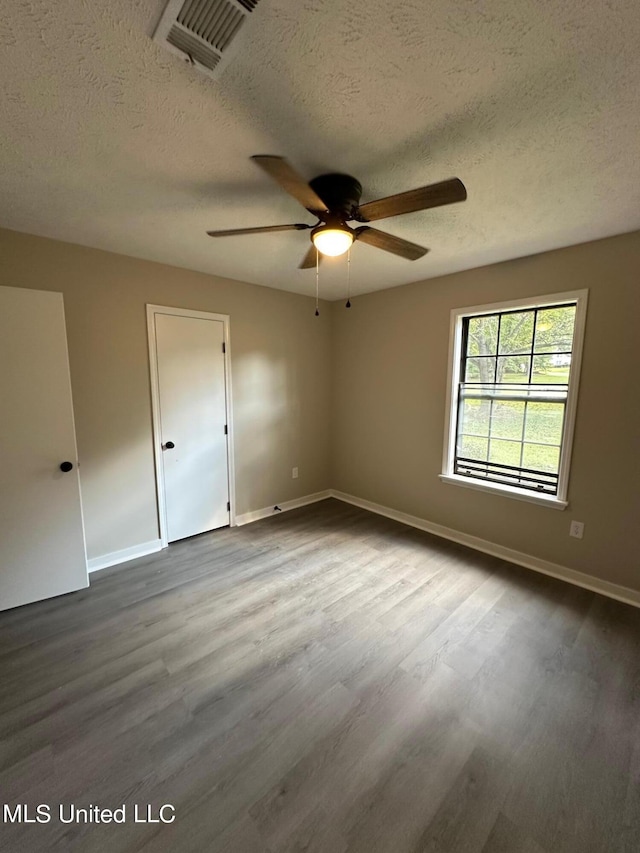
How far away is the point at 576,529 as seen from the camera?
259 centimetres

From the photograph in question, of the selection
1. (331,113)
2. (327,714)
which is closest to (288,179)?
(331,113)

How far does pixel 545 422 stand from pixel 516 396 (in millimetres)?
305

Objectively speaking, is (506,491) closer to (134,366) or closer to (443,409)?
(443,409)

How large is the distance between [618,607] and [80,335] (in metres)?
4.29

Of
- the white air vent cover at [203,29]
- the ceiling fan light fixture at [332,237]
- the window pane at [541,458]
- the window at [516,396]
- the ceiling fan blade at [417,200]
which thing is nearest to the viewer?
the white air vent cover at [203,29]

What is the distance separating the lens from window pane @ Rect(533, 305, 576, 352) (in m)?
2.61

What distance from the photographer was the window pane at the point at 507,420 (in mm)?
2912

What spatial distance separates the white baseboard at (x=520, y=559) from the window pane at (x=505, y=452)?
739mm

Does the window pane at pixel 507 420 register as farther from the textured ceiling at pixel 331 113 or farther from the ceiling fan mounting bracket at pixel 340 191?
the ceiling fan mounting bracket at pixel 340 191

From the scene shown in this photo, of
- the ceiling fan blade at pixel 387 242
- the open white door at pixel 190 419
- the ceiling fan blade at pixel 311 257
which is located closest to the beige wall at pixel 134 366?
the open white door at pixel 190 419

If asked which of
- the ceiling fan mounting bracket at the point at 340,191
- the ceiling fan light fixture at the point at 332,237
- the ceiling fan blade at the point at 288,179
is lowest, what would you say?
the ceiling fan light fixture at the point at 332,237

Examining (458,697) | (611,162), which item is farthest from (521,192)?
(458,697)

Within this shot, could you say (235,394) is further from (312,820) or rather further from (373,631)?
(312,820)

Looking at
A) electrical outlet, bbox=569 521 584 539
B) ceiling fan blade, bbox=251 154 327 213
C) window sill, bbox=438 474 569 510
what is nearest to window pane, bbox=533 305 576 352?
window sill, bbox=438 474 569 510
